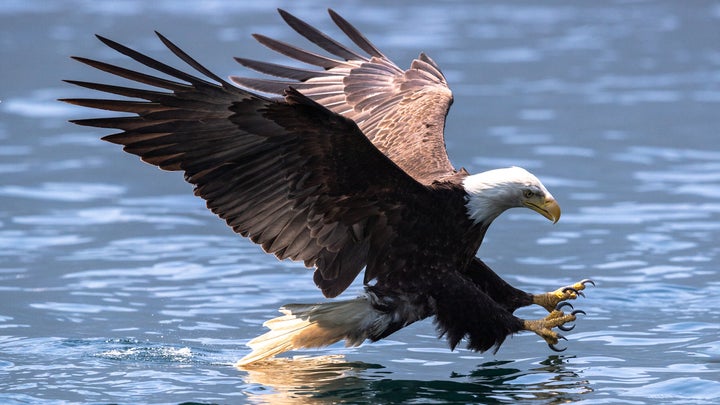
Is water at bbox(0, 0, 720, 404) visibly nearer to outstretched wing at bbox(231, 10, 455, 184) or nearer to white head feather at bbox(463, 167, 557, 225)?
white head feather at bbox(463, 167, 557, 225)

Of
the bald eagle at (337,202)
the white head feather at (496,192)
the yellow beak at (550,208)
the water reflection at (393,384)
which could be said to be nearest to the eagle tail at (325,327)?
the bald eagle at (337,202)

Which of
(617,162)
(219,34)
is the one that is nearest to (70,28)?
(219,34)

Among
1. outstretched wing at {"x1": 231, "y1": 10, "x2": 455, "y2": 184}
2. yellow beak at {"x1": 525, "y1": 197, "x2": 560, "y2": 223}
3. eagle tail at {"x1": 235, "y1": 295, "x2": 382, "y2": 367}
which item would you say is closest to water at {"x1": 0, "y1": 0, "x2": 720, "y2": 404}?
eagle tail at {"x1": 235, "y1": 295, "x2": 382, "y2": 367}

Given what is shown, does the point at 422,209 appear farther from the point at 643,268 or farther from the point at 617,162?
the point at 617,162

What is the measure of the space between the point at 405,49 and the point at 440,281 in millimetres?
8608

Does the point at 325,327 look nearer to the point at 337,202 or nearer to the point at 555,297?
the point at 337,202

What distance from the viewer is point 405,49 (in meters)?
14.5

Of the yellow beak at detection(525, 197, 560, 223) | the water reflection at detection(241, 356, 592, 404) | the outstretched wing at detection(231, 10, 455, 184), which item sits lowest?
the water reflection at detection(241, 356, 592, 404)

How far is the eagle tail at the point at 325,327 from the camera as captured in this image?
6117 mm

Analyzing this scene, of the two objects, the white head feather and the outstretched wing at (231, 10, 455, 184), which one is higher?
the outstretched wing at (231, 10, 455, 184)

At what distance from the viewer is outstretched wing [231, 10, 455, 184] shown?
694cm

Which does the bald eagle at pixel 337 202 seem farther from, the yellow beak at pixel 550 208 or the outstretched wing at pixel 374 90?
the outstretched wing at pixel 374 90

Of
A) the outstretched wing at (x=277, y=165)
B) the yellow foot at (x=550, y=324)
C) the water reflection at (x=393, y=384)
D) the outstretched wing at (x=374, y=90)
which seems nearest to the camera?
the outstretched wing at (x=277, y=165)

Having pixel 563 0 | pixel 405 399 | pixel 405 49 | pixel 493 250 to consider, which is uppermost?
pixel 563 0
